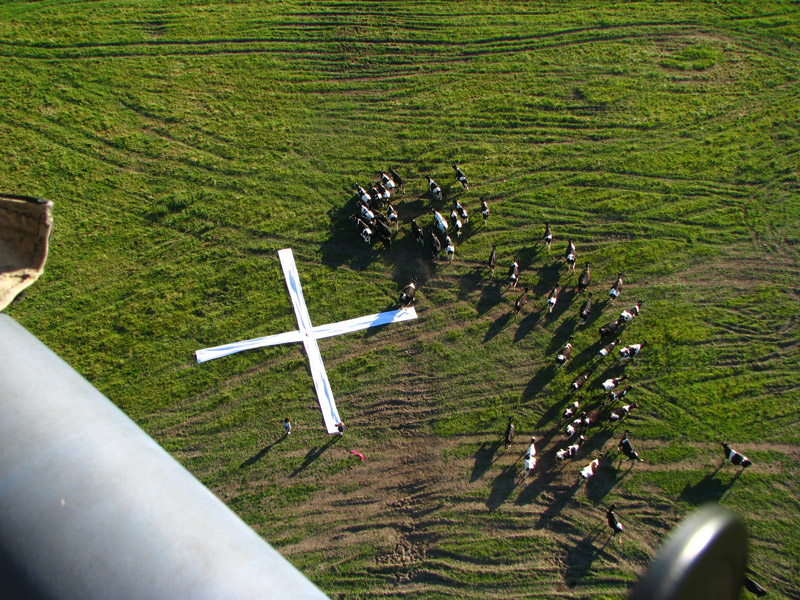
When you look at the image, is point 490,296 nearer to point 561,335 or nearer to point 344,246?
point 561,335

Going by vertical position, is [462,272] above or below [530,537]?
above

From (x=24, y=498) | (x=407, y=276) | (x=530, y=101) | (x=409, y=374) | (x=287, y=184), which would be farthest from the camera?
(x=530, y=101)

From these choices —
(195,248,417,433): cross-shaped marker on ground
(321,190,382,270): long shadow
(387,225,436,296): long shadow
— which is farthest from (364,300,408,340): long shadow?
(321,190,382,270): long shadow

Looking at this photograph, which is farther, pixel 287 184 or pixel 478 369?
pixel 287 184

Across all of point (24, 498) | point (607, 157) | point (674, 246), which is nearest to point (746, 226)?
point (674, 246)

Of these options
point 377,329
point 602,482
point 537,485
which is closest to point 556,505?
point 537,485

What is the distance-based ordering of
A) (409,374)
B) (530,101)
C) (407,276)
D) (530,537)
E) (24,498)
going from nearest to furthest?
(24,498) → (530,537) → (409,374) → (407,276) → (530,101)

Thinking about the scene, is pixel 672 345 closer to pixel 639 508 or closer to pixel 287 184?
pixel 639 508

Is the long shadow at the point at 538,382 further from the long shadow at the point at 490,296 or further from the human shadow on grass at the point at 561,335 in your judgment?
the long shadow at the point at 490,296
